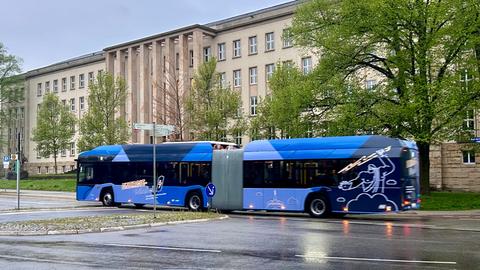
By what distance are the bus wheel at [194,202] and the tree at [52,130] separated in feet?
153

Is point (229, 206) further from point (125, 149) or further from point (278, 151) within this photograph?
point (125, 149)

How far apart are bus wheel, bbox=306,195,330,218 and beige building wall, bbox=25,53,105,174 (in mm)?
60101

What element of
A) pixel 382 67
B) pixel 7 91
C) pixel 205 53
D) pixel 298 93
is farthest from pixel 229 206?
pixel 7 91

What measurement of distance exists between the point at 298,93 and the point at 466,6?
9.85 m

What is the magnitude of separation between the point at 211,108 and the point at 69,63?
4872cm

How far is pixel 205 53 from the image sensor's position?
6631cm

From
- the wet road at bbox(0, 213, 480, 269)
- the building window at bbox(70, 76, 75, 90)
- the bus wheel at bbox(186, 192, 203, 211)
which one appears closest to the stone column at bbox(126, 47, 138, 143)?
the building window at bbox(70, 76, 75, 90)

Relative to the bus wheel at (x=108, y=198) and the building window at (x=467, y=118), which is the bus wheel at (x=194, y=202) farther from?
the building window at (x=467, y=118)

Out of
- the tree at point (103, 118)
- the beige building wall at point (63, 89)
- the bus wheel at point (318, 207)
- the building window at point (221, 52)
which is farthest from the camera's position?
the beige building wall at point (63, 89)

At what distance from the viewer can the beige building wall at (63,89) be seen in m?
81.5

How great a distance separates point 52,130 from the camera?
69438mm

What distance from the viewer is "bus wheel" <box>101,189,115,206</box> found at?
30156 mm

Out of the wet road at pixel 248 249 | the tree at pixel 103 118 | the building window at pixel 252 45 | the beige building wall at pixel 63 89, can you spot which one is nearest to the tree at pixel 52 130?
the beige building wall at pixel 63 89

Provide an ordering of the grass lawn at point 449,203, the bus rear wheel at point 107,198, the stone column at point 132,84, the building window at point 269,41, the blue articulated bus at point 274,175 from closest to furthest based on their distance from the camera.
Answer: the blue articulated bus at point 274,175
the grass lawn at point 449,203
the bus rear wheel at point 107,198
the building window at point 269,41
the stone column at point 132,84
